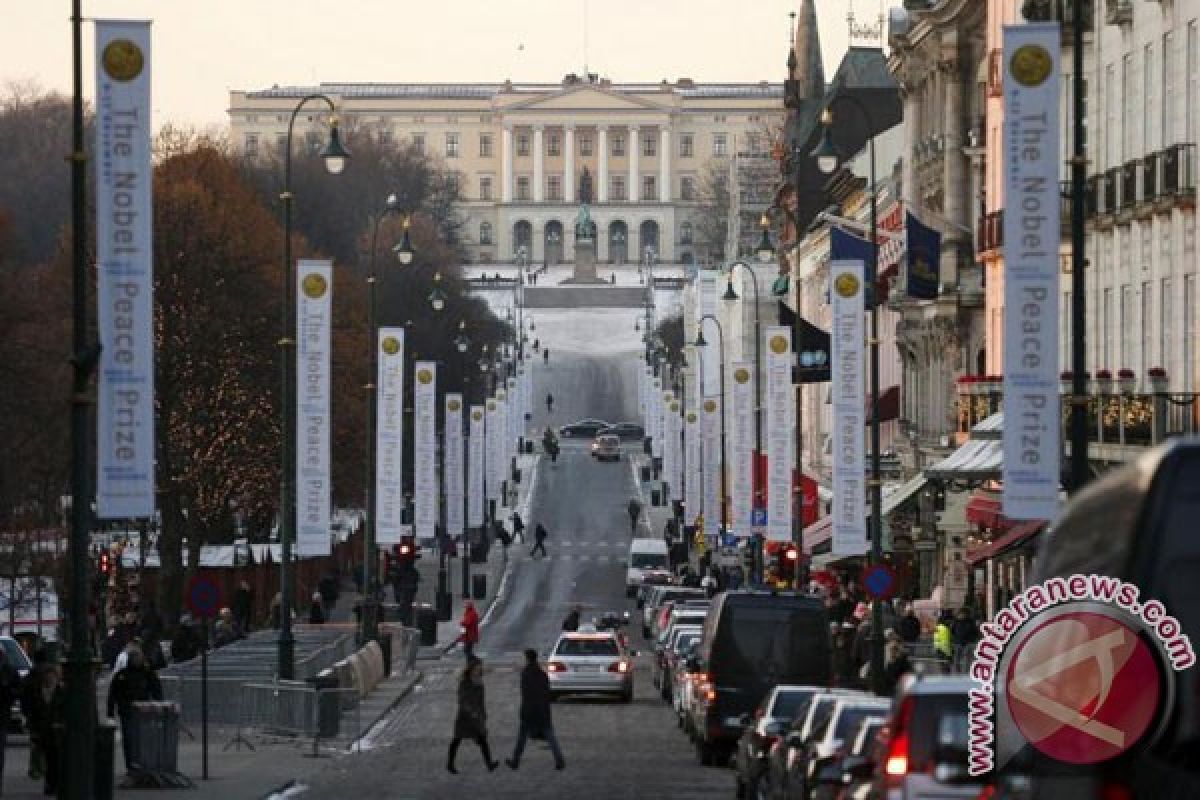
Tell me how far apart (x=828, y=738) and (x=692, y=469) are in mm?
77853

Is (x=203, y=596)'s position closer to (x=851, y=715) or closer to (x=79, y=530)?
(x=79, y=530)

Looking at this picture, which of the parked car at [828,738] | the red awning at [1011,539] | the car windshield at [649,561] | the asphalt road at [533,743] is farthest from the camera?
the car windshield at [649,561]

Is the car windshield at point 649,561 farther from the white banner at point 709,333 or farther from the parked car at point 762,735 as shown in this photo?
the parked car at point 762,735

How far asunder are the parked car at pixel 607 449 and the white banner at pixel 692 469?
39.0m

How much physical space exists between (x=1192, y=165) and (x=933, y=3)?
35.3 meters

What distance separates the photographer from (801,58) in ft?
531

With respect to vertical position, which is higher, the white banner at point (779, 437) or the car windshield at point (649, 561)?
the white banner at point (779, 437)

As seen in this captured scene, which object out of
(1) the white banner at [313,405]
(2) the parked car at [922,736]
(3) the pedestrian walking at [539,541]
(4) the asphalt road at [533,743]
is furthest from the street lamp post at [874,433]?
(3) the pedestrian walking at [539,541]

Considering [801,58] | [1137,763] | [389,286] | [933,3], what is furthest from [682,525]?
[1137,763]

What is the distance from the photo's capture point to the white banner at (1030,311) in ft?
95.2

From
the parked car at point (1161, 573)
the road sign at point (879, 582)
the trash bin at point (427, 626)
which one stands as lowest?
the trash bin at point (427, 626)

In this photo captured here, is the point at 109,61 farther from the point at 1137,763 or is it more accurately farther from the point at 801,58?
the point at 801,58

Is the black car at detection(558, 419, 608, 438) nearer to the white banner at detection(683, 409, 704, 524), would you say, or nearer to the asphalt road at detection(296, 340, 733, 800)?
the white banner at detection(683, 409, 704, 524)

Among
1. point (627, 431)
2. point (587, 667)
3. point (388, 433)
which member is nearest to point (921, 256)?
point (388, 433)
